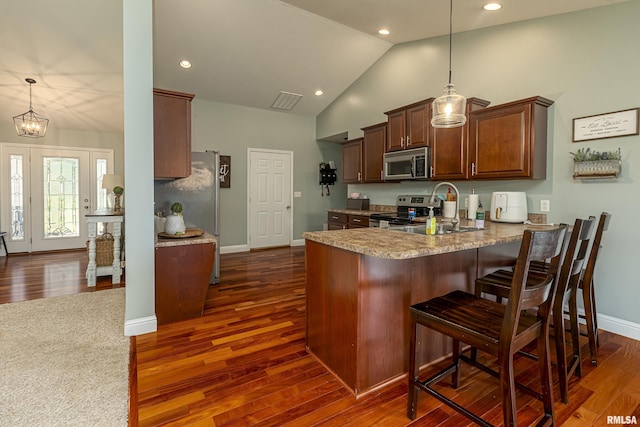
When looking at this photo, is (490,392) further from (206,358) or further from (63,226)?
(63,226)

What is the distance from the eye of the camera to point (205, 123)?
547 centimetres

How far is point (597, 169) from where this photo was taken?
2594 millimetres

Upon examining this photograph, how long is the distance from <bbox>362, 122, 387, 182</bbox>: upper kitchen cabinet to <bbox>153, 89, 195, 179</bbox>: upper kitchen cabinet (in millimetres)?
2651

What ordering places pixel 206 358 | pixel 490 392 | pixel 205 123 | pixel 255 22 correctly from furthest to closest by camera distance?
1. pixel 205 123
2. pixel 255 22
3. pixel 206 358
4. pixel 490 392

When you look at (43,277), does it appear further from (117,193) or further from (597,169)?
(597,169)

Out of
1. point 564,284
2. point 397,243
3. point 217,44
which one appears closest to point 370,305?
point 397,243

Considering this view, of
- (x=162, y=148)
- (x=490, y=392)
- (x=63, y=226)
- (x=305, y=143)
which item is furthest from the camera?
(x=305, y=143)

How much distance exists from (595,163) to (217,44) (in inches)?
173

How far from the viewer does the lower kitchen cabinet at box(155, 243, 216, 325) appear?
2688 mm

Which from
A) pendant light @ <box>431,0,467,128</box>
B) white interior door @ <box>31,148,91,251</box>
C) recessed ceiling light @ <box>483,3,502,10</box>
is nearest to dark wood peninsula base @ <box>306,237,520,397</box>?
pendant light @ <box>431,0,467,128</box>

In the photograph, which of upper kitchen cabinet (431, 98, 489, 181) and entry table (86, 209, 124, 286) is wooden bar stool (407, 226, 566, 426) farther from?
entry table (86, 209, 124, 286)

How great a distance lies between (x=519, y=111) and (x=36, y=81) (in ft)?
18.9

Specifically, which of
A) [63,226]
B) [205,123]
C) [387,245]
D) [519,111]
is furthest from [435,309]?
[63,226]

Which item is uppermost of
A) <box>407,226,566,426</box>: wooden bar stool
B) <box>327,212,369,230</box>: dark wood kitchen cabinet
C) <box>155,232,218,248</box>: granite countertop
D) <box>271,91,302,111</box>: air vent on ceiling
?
<box>271,91,302,111</box>: air vent on ceiling
